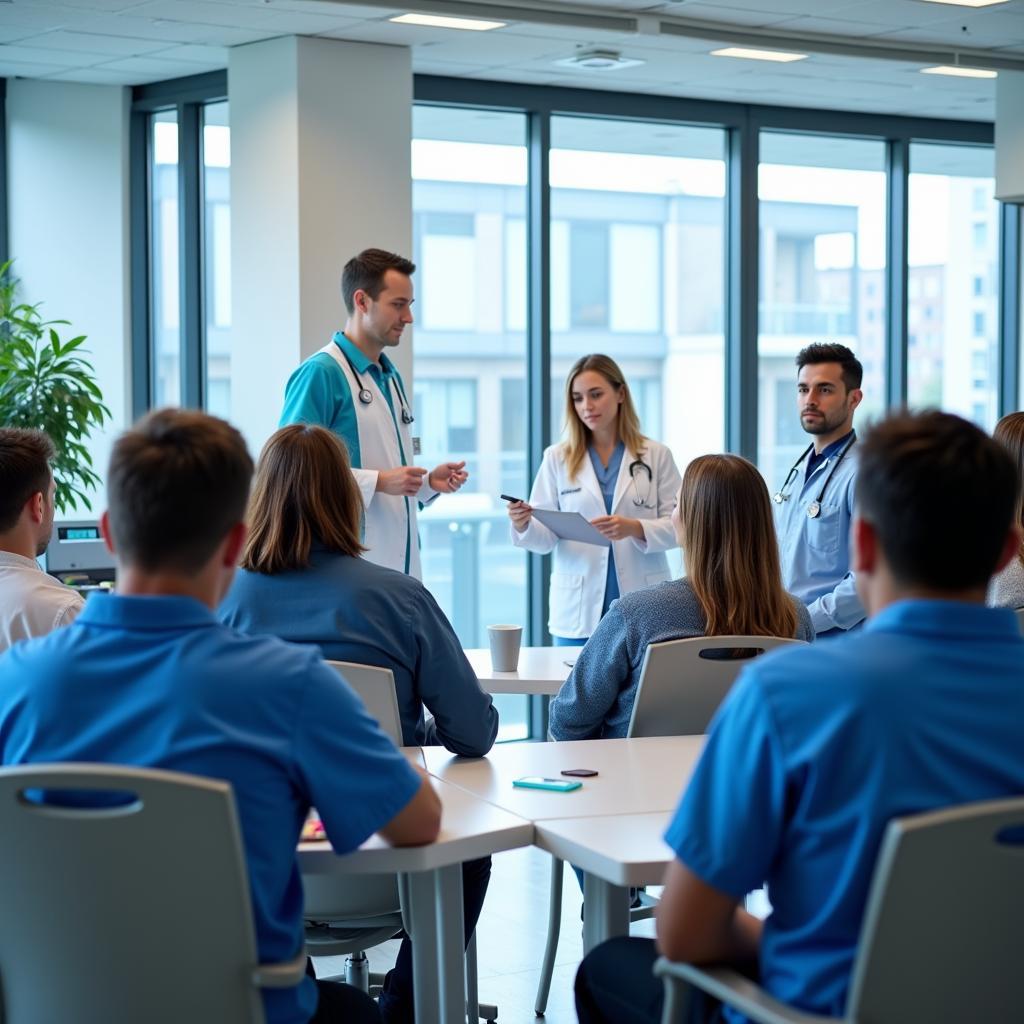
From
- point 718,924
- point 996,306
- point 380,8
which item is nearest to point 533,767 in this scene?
point 718,924

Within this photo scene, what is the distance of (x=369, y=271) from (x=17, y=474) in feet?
6.29

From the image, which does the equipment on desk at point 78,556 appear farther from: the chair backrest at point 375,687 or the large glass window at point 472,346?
the chair backrest at point 375,687

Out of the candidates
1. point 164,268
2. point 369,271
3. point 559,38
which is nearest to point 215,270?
point 164,268

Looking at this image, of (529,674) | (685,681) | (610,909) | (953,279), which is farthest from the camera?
(953,279)

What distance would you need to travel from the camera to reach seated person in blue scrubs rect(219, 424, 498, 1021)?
254 cm

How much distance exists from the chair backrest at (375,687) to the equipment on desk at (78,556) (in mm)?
3306

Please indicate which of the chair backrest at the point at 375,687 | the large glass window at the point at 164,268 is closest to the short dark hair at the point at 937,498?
the chair backrest at the point at 375,687

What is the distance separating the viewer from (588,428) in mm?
5008

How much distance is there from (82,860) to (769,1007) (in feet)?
2.62

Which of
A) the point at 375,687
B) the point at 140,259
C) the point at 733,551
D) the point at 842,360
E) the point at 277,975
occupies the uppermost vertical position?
the point at 140,259

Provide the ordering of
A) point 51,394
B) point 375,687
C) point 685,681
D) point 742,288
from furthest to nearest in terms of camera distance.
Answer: point 742,288
point 51,394
point 685,681
point 375,687

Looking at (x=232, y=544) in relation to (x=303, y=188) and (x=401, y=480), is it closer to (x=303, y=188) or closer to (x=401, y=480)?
(x=401, y=480)

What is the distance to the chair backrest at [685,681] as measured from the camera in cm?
265

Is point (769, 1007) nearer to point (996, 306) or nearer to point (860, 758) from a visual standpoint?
point (860, 758)
